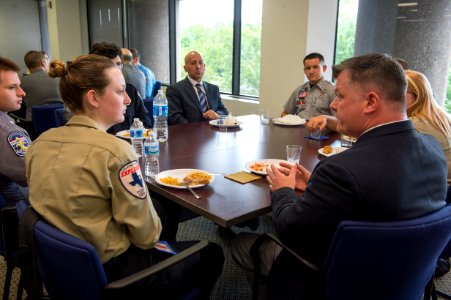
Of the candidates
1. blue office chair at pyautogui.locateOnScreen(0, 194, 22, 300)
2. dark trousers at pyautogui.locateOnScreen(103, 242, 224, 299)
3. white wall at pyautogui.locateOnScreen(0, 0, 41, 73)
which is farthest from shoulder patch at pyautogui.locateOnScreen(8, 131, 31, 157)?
white wall at pyautogui.locateOnScreen(0, 0, 41, 73)

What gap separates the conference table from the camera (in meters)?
1.43

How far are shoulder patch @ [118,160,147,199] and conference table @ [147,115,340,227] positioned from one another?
283 millimetres

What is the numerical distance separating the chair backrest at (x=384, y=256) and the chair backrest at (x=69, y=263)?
2.21 feet

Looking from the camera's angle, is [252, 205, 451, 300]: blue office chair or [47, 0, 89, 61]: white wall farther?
[47, 0, 89, 61]: white wall

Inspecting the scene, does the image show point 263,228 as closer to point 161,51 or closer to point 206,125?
point 206,125

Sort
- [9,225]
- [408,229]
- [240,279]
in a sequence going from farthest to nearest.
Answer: [240,279], [9,225], [408,229]

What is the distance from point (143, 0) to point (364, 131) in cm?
680

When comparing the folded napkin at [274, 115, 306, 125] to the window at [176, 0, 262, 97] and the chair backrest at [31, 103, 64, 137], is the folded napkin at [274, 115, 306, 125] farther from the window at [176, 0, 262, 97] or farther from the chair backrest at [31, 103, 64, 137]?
the window at [176, 0, 262, 97]

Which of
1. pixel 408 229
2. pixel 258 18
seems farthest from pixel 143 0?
pixel 408 229

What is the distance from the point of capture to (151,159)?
1894mm

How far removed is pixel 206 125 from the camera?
3.01 meters

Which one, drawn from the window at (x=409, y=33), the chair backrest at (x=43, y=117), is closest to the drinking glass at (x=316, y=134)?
the window at (x=409, y=33)

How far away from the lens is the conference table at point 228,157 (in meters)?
1.43

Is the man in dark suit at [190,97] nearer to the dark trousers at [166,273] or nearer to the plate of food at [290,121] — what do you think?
the plate of food at [290,121]
